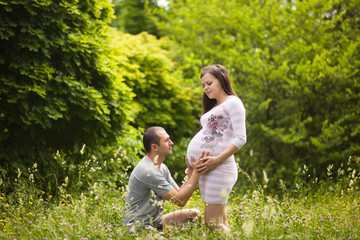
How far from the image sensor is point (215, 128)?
3508 mm

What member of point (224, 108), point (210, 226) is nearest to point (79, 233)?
point (210, 226)

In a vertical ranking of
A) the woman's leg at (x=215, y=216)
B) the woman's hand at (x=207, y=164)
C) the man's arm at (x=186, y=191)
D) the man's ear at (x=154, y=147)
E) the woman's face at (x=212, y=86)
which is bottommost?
the woman's leg at (x=215, y=216)

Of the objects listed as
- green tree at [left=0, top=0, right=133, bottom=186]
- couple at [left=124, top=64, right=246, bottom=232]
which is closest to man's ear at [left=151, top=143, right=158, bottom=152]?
couple at [left=124, top=64, right=246, bottom=232]

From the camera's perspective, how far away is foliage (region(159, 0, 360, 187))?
25.8 feet

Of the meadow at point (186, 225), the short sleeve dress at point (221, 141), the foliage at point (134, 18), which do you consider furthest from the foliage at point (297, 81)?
the foliage at point (134, 18)

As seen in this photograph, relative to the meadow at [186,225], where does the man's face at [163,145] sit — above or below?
above

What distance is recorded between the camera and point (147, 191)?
3.57 meters

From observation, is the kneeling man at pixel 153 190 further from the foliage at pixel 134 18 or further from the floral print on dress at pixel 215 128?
the foliage at pixel 134 18

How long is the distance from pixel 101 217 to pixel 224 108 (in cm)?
180

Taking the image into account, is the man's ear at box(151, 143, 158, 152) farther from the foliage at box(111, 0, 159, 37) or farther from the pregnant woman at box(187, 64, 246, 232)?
the foliage at box(111, 0, 159, 37)

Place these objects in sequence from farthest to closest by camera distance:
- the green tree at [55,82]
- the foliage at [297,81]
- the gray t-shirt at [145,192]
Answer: the foliage at [297,81] < the green tree at [55,82] < the gray t-shirt at [145,192]

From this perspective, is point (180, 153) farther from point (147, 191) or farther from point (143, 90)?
point (147, 191)

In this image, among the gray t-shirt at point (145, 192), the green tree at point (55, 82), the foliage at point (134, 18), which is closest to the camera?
the gray t-shirt at point (145, 192)

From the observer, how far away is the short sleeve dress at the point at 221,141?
335cm
